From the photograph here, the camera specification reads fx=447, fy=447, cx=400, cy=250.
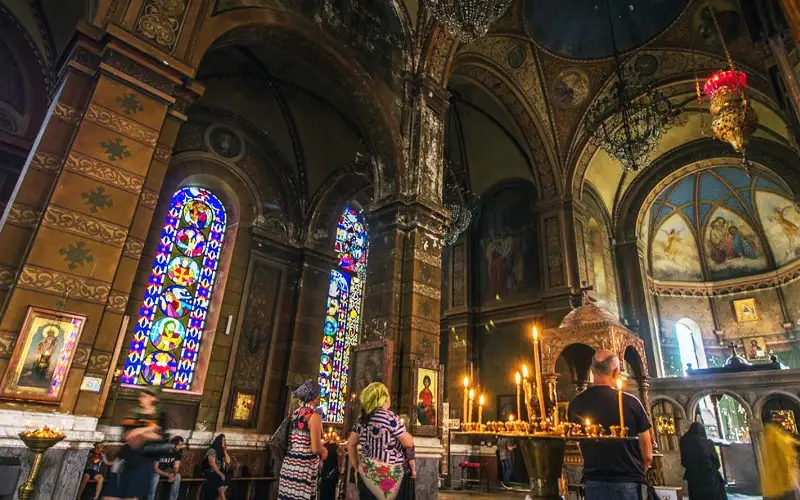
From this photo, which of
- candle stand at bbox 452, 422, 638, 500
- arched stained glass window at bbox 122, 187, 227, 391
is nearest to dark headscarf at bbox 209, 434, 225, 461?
arched stained glass window at bbox 122, 187, 227, 391

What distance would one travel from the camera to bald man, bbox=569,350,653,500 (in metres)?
2.34

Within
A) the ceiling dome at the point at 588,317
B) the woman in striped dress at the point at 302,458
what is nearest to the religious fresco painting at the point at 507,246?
the ceiling dome at the point at 588,317

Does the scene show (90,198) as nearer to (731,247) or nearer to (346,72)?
(346,72)

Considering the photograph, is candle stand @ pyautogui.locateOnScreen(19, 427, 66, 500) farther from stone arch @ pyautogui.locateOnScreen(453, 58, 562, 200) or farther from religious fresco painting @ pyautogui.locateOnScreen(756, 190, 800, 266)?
religious fresco painting @ pyautogui.locateOnScreen(756, 190, 800, 266)

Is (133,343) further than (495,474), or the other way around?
(495,474)

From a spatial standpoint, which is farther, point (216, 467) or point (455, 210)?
point (455, 210)

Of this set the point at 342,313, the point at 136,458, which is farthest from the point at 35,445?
the point at 342,313

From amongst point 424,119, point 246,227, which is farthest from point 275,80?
point 424,119

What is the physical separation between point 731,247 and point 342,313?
14533 mm

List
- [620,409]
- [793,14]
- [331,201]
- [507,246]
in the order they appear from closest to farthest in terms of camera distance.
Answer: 1. [620,409]
2. [793,14]
3. [331,201]
4. [507,246]

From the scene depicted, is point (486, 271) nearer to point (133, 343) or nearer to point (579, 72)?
point (579, 72)

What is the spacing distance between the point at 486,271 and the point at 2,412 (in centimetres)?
1079

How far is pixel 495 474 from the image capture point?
33.6 feet

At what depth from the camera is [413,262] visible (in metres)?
6.97
